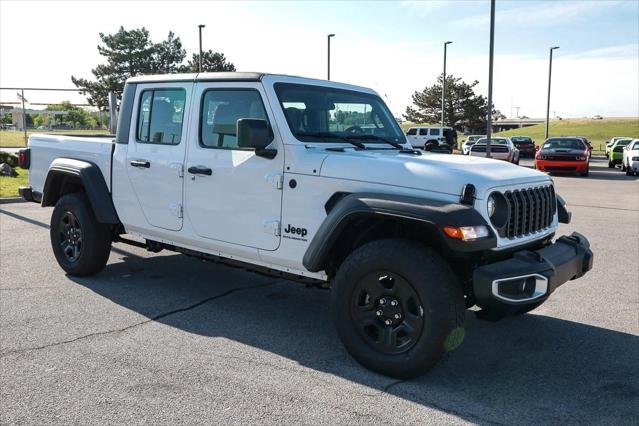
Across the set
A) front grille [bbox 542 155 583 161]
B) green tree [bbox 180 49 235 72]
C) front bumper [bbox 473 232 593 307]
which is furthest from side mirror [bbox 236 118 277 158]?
green tree [bbox 180 49 235 72]

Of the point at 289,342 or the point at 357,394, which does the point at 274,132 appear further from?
the point at 357,394

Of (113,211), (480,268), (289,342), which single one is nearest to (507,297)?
(480,268)

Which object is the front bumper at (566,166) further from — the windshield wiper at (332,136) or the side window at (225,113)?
the side window at (225,113)

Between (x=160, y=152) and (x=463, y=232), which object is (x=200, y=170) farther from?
(x=463, y=232)

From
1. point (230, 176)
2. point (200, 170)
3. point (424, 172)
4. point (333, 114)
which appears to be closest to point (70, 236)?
point (200, 170)

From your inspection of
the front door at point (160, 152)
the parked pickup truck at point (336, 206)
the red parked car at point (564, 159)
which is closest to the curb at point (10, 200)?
the parked pickup truck at point (336, 206)

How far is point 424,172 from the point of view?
12.4ft

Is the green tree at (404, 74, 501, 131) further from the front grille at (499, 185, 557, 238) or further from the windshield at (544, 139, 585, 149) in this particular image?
the front grille at (499, 185, 557, 238)

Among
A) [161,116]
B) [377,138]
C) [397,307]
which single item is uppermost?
[161,116]

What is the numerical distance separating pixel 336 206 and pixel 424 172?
605 mm

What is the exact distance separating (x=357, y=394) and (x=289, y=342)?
99cm

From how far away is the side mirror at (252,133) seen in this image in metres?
4.12

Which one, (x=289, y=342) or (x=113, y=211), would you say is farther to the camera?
(x=113, y=211)

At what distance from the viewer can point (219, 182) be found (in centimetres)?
472
